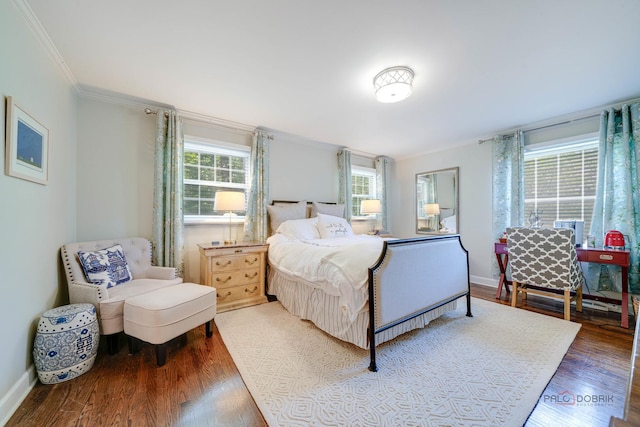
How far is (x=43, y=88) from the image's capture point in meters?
1.88

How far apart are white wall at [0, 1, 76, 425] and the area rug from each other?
1.29 metres

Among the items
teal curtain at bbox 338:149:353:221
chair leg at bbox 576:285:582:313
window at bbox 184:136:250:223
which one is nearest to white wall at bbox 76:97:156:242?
window at bbox 184:136:250:223

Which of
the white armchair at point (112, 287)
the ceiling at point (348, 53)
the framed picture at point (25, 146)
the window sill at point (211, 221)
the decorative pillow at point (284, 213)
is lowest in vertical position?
the white armchair at point (112, 287)

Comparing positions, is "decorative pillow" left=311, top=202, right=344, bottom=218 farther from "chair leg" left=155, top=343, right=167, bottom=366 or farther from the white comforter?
"chair leg" left=155, top=343, right=167, bottom=366

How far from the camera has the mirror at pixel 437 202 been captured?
4527 mm

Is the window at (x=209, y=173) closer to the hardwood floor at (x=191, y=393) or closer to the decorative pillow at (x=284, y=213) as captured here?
the decorative pillow at (x=284, y=213)

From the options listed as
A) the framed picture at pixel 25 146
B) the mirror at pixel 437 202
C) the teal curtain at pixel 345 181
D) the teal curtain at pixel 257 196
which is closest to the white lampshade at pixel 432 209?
the mirror at pixel 437 202

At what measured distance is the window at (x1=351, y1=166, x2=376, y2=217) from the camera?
5141 millimetres

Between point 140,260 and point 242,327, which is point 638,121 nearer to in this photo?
point 242,327

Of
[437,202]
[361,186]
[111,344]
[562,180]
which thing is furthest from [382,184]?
[111,344]

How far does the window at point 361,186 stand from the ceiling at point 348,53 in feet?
6.61

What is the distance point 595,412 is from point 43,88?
14.4ft

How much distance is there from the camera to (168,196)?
290 centimetres

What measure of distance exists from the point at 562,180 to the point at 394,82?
3.11 m
